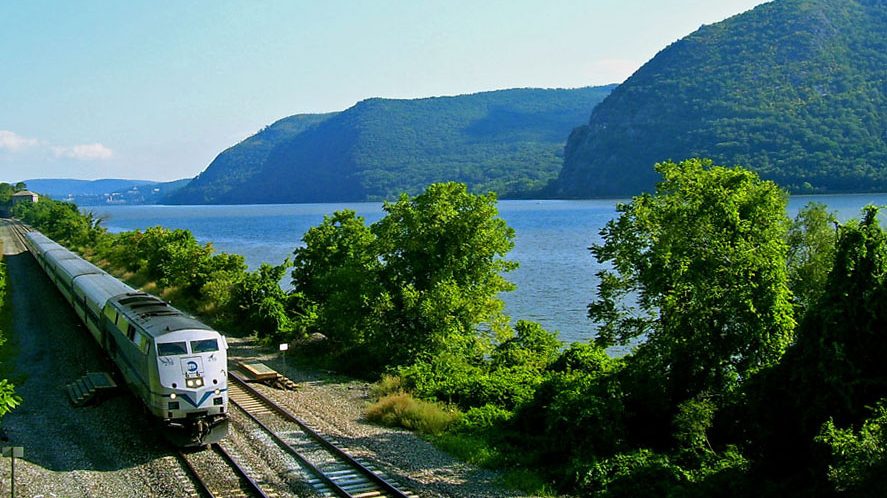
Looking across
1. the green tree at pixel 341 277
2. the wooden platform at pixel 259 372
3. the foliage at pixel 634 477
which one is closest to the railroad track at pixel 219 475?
the foliage at pixel 634 477

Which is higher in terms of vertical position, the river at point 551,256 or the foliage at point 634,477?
the foliage at point 634,477

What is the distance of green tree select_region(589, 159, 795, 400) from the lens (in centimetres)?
1823

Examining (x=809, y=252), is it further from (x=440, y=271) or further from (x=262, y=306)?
(x=262, y=306)

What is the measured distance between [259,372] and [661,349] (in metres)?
14.0

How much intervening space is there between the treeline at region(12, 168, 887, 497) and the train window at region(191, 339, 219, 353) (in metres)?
5.33

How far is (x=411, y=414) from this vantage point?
2100 cm

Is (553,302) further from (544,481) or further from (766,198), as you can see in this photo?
(544,481)

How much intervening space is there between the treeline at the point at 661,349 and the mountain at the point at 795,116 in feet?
433

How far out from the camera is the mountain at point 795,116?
5719 inches

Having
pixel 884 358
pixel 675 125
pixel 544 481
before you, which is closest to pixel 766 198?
pixel 884 358

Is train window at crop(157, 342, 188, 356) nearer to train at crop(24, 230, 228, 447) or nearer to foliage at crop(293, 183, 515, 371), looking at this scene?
train at crop(24, 230, 228, 447)

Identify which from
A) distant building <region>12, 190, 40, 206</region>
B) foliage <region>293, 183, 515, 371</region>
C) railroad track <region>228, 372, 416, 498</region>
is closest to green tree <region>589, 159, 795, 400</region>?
railroad track <region>228, 372, 416, 498</region>

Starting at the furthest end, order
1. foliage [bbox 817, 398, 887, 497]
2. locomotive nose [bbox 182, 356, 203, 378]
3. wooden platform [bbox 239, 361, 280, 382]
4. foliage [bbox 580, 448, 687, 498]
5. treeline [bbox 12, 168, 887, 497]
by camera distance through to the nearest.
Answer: wooden platform [bbox 239, 361, 280, 382], locomotive nose [bbox 182, 356, 203, 378], foliage [bbox 580, 448, 687, 498], treeline [bbox 12, 168, 887, 497], foliage [bbox 817, 398, 887, 497]

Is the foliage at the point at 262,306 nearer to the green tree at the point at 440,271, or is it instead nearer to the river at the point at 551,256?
the green tree at the point at 440,271
